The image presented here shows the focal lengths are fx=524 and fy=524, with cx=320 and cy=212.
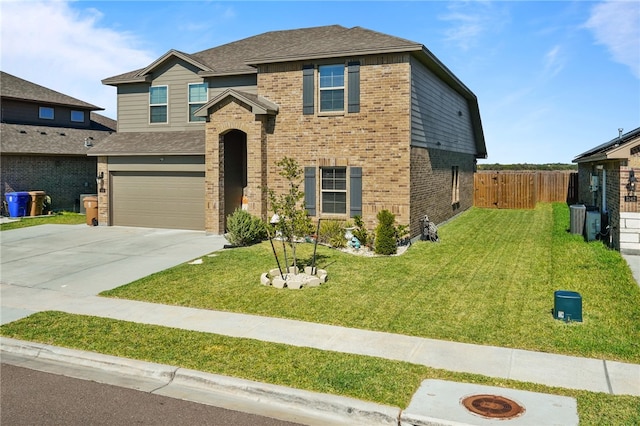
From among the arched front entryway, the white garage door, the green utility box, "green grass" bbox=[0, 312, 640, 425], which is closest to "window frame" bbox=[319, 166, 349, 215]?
the arched front entryway

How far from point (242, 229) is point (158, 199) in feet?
20.8

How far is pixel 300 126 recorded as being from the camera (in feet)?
58.6

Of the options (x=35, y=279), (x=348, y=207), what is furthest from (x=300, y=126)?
(x=35, y=279)

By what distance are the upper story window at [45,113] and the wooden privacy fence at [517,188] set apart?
86.1 feet

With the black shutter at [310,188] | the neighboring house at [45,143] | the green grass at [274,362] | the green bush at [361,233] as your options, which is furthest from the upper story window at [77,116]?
the green grass at [274,362]

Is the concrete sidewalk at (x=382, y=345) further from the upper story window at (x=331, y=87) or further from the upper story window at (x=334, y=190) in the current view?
the upper story window at (x=331, y=87)

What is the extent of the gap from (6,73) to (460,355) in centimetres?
3485

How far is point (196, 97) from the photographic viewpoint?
20922mm

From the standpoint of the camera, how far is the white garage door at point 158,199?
20.2 meters

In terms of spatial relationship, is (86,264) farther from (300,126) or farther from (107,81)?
(107,81)

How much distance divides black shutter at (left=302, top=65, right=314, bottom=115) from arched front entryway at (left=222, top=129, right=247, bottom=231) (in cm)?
313

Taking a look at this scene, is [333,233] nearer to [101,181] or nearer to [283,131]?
[283,131]

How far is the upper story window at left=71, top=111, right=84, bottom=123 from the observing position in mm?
33438

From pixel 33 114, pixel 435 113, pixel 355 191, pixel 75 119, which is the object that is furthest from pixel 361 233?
pixel 75 119
